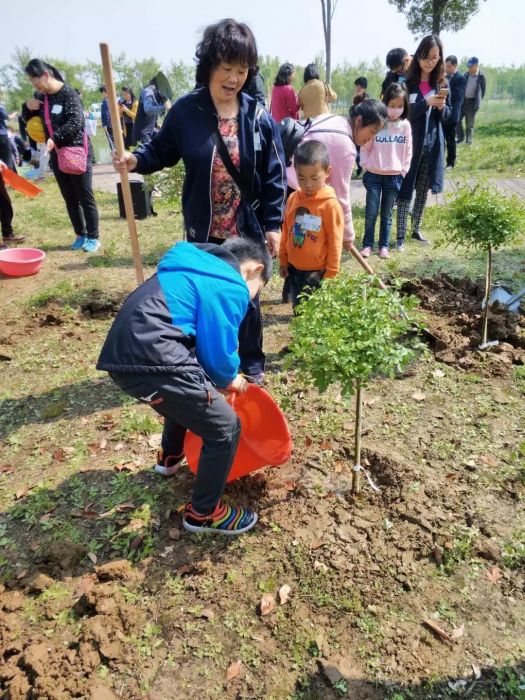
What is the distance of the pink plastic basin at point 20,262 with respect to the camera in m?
5.38

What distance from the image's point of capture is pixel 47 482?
2.75m

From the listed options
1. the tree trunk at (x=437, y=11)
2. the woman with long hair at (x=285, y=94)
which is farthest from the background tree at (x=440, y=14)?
the woman with long hair at (x=285, y=94)

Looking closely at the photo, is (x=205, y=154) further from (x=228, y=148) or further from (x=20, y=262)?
(x=20, y=262)

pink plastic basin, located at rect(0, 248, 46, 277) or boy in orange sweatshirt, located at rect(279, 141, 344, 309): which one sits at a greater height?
boy in orange sweatshirt, located at rect(279, 141, 344, 309)

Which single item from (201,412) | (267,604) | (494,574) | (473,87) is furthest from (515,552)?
(473,87)

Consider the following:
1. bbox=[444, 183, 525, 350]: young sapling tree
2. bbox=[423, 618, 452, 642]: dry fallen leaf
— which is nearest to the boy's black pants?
bbox=[423, 618, 452, 642]: dry fallen leaf

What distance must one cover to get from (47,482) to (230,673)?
1.50m

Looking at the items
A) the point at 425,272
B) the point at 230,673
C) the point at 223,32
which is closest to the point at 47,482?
the point at 230,673

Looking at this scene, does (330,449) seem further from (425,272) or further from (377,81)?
(377,81)

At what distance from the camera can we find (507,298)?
445cm

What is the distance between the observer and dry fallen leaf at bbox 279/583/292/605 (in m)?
2.09

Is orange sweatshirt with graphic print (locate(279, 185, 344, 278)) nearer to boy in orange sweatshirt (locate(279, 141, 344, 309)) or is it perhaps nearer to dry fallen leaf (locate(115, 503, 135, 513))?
boy in orange sweatshirt (locate(279, 141, 344, 309))

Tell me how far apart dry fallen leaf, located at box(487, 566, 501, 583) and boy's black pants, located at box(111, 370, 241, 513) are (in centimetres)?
127

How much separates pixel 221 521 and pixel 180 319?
106 centimetres
